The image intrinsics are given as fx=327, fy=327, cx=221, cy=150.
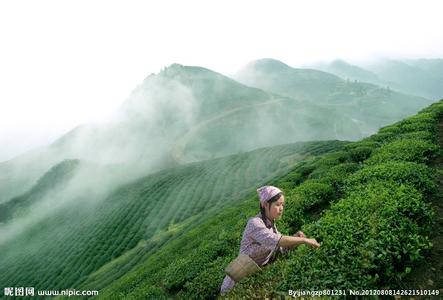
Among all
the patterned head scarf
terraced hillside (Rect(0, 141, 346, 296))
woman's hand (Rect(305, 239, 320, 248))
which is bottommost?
terraced hillside (Rect(0, 141, 346, 296))

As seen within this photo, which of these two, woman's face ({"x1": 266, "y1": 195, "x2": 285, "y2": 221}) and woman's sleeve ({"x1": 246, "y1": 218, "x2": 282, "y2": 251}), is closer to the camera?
woman's sleeve ({"x1": 246, "y1": 218, "x2": 282, "y2": 251})

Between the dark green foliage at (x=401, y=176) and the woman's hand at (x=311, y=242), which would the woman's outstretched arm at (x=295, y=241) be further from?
the dark green foliage at (x=401, y=176)

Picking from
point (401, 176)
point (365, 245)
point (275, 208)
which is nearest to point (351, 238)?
point (365, 245)

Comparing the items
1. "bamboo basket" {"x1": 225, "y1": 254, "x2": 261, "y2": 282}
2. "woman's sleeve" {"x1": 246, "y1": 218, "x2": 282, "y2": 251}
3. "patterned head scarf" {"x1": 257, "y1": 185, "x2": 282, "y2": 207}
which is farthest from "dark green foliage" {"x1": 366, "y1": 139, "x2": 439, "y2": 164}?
"bamboo basket" {"x1": 225, "y1": 254, "x2": 261, "y2": 282}

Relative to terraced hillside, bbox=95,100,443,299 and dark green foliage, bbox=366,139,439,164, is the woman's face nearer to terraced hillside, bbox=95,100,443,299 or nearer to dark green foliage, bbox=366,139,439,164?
terraced hillside, bbox=95,100,443,299

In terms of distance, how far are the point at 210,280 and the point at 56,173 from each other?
550ft

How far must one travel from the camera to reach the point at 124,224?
69.9 m

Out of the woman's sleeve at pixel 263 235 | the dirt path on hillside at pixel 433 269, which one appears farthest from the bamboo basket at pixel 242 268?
the dirt path on hillside at pixel 433 269

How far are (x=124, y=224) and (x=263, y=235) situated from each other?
219 feet

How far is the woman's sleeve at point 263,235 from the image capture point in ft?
27.5

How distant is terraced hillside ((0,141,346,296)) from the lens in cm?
5603

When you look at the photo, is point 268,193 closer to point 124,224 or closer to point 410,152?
point 410,152

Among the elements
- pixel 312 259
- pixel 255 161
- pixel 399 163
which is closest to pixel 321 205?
pixel 399 163

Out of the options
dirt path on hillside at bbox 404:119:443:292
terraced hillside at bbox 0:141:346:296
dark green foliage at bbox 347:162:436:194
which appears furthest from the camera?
terraced hillside at bbox 0:141:346:296
